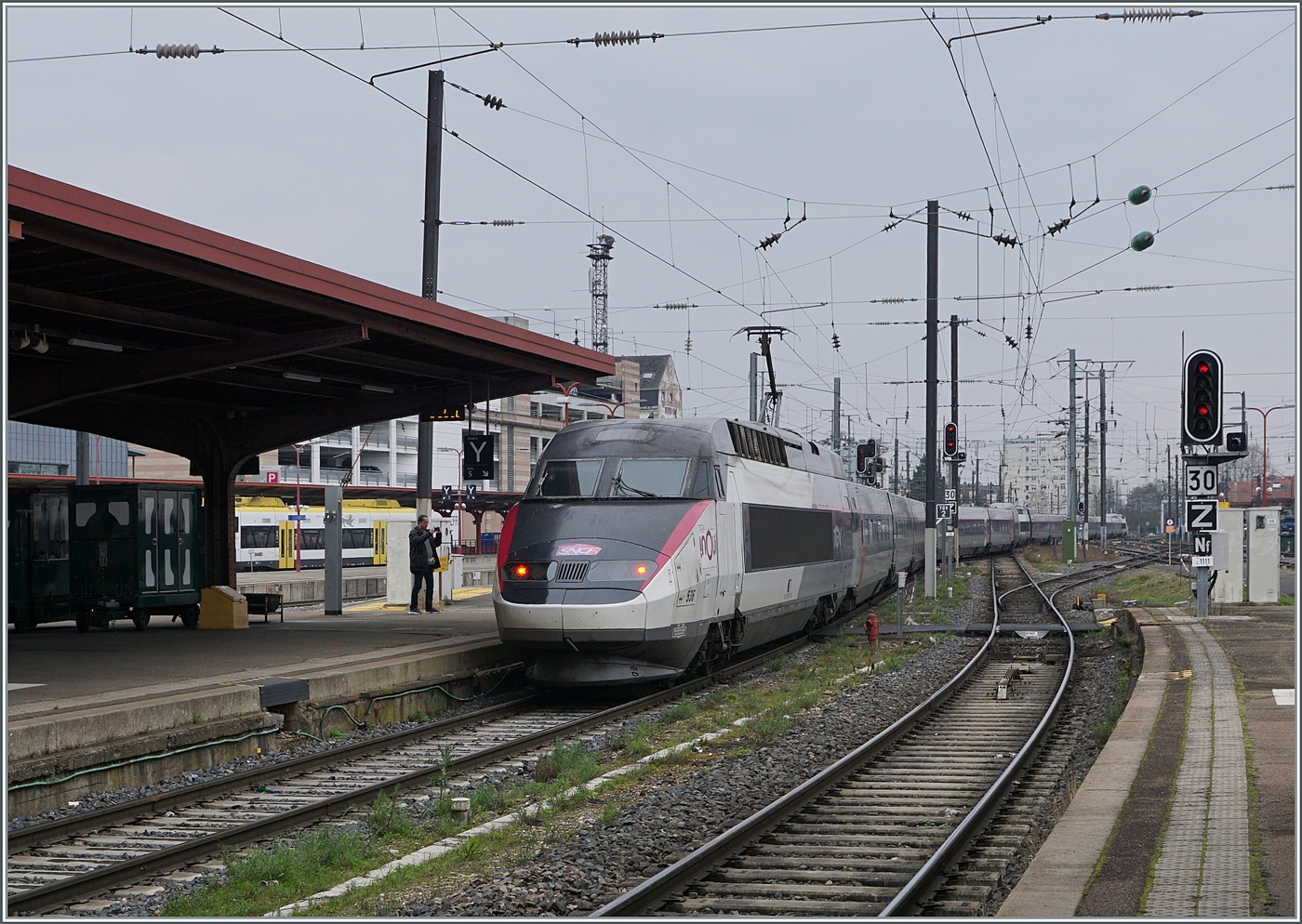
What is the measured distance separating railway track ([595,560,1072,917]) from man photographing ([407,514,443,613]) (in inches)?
→ 390

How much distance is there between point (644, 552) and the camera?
14305mm

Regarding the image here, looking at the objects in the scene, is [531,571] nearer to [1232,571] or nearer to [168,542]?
[168,542]

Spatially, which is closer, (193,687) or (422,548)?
(193,687)

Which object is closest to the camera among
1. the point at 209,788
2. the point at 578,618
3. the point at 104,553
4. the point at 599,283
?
the point at 209,788

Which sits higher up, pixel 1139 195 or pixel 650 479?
pixel 1139 195

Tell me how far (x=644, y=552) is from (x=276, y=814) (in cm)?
610

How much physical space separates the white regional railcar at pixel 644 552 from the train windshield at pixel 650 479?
14mm

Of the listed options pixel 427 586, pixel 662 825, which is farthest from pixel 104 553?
pixel 662 825

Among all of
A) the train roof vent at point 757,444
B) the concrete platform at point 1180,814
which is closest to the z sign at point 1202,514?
the concrete platform at point 1180,814

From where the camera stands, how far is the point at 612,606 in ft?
45.3

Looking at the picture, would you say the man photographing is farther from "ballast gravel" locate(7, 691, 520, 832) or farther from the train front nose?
the train front nose

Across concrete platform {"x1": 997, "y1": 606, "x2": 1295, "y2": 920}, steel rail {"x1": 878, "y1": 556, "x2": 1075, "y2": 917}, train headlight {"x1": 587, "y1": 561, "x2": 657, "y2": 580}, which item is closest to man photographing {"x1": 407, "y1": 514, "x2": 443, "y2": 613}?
train headlight {"x1": 587, "y1": 561, "x2": 657, "y2": 580}

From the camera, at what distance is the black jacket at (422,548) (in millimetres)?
21812

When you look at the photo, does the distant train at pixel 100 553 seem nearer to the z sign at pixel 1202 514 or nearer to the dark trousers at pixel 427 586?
the dark trousers at pixel 427 586
